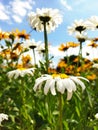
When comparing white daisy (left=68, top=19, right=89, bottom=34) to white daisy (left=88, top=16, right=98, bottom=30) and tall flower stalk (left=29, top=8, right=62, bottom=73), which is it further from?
tall flower stalk (left=29, top=8, right=62, bottom=73)

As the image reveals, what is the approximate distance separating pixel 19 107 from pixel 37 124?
28 cm

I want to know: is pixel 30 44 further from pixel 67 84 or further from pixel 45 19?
pixel 67 84

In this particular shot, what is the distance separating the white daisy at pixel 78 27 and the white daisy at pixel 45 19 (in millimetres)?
562

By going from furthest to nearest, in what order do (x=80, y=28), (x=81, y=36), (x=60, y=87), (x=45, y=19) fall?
(x=81, y=36)
(x=80, y=28)
(x=45, y=19)
(x=60, y=87)

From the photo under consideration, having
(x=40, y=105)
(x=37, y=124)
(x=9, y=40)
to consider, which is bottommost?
(x=37, y=124)

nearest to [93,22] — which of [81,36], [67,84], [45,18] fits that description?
[81,36]

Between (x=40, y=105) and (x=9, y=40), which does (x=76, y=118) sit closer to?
(x=40, y=105)

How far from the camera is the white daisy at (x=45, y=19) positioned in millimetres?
4059

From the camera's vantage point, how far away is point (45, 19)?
159 inches

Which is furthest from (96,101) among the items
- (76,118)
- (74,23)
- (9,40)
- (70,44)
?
(70,44)

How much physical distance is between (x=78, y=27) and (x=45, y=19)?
2.79 ft

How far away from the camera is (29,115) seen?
3701 mm

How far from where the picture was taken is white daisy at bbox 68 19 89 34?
4754 mm

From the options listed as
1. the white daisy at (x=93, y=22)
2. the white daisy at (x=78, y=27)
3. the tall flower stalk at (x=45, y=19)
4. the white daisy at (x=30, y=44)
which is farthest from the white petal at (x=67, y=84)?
the white daisy at (x=30, y=44)
